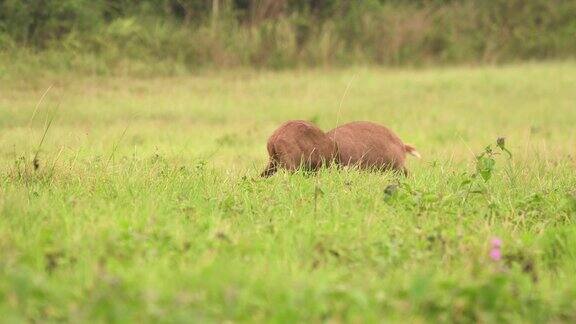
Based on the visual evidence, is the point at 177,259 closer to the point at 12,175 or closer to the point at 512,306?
the point at 512,306

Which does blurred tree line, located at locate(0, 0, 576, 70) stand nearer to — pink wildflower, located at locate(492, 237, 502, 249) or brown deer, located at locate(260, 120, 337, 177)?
brown deer, located at locate(260, 120, 337, 177)

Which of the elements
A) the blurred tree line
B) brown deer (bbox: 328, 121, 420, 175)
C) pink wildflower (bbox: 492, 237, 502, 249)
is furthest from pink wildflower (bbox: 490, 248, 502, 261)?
the blurred tree line

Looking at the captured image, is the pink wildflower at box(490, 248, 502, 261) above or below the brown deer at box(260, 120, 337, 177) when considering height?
above

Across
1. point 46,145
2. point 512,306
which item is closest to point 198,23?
point 46,145

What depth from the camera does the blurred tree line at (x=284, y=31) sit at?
1170 cm

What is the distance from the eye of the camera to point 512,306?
11.4ft

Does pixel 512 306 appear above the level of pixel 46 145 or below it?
above

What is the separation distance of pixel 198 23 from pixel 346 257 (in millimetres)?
11114

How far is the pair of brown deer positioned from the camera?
5.88m

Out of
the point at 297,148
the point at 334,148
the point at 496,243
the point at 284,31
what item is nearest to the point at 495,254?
the point at 496,243

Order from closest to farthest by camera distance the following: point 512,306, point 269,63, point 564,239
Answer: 1. point 512,306
2. point 564,239
3. point 269,63

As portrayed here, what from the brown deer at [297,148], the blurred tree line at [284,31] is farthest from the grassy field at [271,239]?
the blurred tree line at [284,31]

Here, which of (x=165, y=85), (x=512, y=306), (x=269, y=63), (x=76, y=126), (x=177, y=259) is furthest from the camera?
(x=269, y=63)

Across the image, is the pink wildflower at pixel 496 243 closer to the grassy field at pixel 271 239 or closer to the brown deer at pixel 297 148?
the grassy field at pixel 271 239
